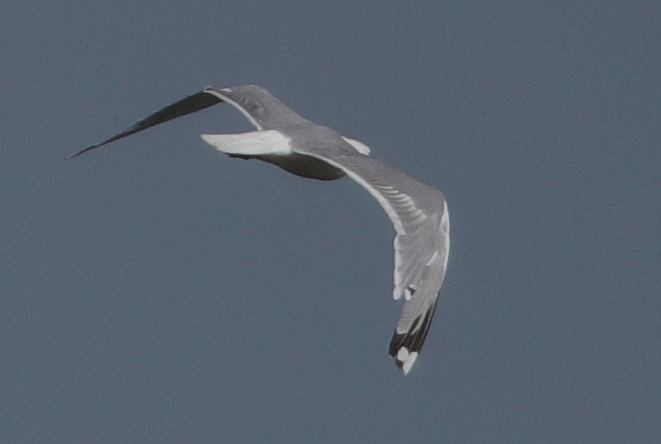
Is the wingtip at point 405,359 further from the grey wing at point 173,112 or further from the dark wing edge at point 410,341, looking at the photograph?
the grey wing at point 173,112

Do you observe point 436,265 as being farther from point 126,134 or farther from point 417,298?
point 126,134

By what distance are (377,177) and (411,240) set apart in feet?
1.86

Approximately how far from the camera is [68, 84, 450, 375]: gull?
31.0 ft

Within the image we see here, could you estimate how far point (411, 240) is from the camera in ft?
31.8

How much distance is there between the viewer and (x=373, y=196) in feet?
32.8

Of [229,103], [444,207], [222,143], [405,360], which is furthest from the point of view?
[229,103]

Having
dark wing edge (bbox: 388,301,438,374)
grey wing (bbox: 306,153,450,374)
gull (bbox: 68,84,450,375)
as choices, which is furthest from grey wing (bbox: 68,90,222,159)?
dark wing edge (bbox: 388,301,438,374)

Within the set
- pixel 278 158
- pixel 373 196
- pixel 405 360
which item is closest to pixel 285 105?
pixel 278 158

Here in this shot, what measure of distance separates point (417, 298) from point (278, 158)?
1640 mm

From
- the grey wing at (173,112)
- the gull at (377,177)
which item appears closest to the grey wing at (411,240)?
the gull at (377,177)

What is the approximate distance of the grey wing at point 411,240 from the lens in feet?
30.9

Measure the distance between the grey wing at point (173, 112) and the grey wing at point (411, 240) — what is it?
180cm

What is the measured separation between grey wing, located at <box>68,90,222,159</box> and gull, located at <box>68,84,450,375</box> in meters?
0.01

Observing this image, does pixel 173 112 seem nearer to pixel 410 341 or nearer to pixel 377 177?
pixel 377 177
